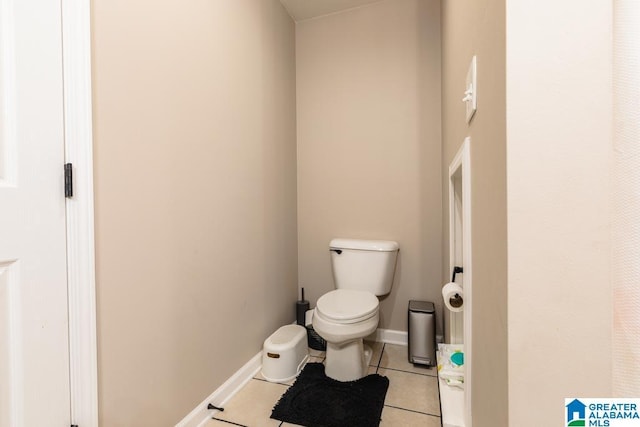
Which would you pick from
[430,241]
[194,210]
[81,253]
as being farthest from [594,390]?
[430,241]

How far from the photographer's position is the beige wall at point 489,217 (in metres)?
0.56

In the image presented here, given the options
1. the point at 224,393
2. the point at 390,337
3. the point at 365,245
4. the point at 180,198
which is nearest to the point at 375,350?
the point at 390,337

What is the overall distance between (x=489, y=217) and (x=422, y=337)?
1.52 metres

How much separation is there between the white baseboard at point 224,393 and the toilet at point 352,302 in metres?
0.46

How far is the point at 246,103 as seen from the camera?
1.79 meters

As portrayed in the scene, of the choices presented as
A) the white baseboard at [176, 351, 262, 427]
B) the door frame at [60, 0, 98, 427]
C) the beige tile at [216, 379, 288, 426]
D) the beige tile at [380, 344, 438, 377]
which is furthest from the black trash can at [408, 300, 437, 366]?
the door frame at [60, 0, 98, 427]

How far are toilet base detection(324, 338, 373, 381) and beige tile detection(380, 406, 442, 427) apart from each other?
27cm

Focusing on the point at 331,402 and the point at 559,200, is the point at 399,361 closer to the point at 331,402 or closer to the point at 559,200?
the point at 331,402

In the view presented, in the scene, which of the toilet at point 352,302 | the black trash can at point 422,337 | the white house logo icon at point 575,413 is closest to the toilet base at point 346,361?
the toilet at point 352,302

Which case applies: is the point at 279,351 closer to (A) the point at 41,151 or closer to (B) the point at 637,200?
(A) the point at 41,151

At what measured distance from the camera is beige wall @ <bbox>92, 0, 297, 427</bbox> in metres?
1.02

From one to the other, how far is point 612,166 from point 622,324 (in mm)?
273

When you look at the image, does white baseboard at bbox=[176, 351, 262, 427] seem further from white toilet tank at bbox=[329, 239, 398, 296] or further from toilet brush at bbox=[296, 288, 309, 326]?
white toilet tank at bbox=[329, 239, 398, 296]

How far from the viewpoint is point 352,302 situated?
1.79 m
